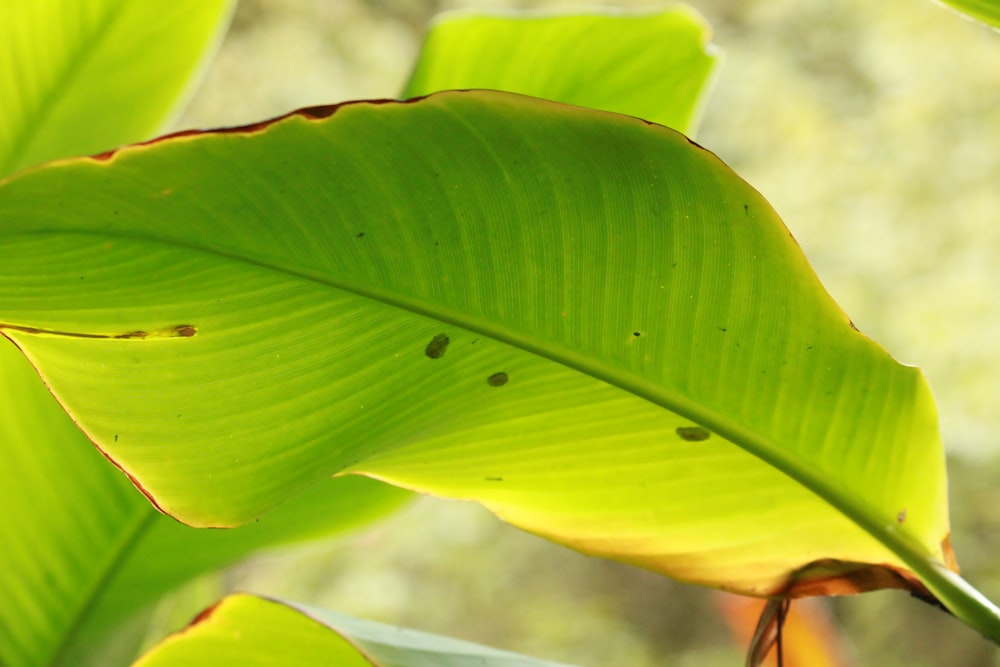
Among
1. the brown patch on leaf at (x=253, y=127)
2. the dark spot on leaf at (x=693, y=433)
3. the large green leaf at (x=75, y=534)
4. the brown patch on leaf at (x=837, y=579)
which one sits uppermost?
the brown patch on leaf at (x=253, y=127)

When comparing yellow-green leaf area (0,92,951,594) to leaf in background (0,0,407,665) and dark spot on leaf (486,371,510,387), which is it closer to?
dark spot on leaf (486,371,510,387)

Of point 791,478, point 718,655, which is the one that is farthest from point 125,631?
point 718,655

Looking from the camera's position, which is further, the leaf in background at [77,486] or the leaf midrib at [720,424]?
the leaf in background at [77,486]

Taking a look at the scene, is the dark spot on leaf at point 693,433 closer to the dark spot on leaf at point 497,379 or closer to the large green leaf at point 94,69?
the dark spot on leaf at point 497,379

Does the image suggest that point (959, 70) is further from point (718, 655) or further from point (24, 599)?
point (24, 599)

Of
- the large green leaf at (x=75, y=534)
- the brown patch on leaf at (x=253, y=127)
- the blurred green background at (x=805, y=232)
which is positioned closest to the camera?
the brown patch on leaf at (x=253, y=127)

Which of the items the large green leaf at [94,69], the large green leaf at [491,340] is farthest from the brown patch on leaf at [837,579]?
the large green leaf at [94,69]
